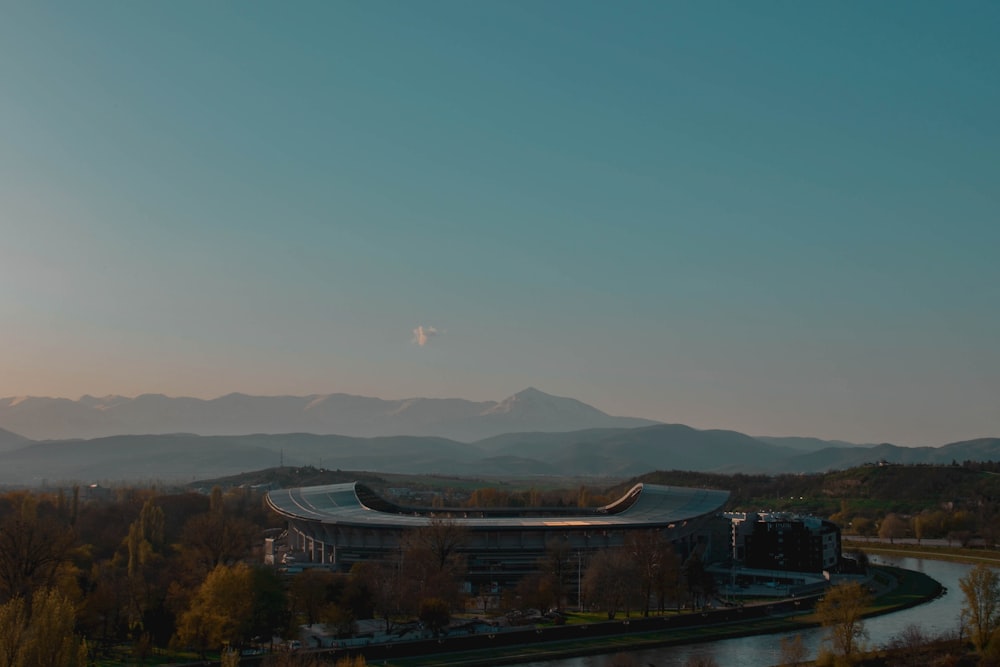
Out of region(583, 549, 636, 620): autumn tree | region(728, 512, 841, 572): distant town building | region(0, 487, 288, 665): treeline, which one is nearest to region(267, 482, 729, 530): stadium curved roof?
region(728, 512, 841, 572): distant town building

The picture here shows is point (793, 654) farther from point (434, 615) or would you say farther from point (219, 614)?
point (219, 614)

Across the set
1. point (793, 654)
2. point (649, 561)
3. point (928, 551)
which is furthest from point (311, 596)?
point (928, 551)

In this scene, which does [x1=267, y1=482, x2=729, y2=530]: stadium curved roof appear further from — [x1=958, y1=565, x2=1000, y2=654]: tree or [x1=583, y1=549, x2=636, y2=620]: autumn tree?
[x1=958, y1=565, x2=1000, y2=654]: tree

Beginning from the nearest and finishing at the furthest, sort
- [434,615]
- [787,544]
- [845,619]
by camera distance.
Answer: [845,619]
[434,615]
[787,544]

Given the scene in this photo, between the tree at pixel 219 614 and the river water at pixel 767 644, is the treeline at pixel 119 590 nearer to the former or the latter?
the tree at pixel 219 614

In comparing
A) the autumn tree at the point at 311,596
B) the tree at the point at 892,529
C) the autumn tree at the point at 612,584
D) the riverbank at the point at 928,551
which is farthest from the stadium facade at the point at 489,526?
the tree at the point at 892,529

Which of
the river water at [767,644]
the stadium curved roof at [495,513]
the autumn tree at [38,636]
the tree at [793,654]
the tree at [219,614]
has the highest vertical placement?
the stadium curved roof at [495,513]

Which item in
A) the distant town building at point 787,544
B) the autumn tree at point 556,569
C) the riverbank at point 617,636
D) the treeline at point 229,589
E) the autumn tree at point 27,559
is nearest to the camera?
the treeline at point 229,589
